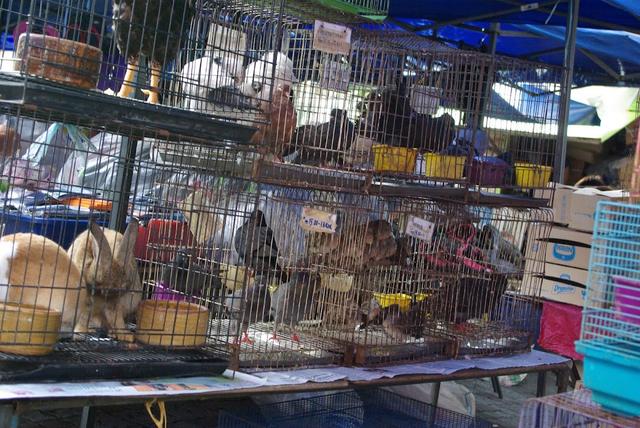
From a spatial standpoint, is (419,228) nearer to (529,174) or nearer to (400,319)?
(400,319)

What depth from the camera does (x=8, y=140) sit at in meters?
3.14

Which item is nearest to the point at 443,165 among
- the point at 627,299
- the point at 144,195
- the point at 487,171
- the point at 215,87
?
the point at 487,171

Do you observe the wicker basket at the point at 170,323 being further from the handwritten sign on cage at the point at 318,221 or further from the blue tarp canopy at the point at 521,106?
the blue tarp canopy at the point at 521,106

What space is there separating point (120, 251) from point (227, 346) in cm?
61

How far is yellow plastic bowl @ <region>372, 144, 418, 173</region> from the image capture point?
159 inches

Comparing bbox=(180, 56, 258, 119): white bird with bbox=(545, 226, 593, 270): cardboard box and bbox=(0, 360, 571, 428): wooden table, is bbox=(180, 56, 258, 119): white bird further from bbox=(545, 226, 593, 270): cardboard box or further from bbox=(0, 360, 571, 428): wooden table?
bbox=(545, 226, 593, 270): cardboard box

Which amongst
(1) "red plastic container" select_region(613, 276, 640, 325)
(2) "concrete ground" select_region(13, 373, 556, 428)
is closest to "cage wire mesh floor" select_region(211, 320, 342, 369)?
(2) "concrete ground" select_region(13, 373, 556, 428)

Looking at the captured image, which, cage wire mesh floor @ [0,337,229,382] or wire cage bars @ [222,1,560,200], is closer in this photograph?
cage wire mesh floor @ [0,337,229,382]

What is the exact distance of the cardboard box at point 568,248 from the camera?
17.6 feet

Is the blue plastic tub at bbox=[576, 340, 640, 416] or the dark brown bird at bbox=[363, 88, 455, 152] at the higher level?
the dark brown bird at bbox=[363, 88, 455, 152]

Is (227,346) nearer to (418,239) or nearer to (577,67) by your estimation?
(418,239)

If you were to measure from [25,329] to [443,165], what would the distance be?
2.36 metres

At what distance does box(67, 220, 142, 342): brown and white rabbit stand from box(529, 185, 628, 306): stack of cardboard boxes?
10.2ft

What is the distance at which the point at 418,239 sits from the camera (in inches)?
163
